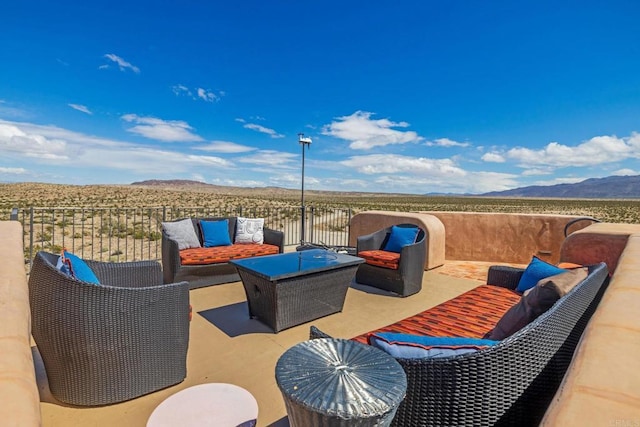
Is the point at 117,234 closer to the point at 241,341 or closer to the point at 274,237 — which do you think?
the point at 274,237

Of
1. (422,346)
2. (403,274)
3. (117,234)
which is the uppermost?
(422,346)

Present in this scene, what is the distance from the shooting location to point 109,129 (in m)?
22.1

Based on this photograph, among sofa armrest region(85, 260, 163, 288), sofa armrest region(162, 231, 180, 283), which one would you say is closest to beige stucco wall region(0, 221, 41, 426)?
sofa armrest region(85, 260, 163, 288)

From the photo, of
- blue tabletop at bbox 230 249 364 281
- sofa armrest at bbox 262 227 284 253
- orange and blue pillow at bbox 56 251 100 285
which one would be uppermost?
orange and blue pillow at bbox 56 251 100 285

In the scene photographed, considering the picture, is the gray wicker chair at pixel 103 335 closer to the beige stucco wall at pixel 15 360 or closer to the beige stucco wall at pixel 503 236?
the beige stucco wall at pixel 15 360

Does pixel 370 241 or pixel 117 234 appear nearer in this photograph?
pixel 370 241

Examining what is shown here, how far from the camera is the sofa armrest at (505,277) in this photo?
10.9ft

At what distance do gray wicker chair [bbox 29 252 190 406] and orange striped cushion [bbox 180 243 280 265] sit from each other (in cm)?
213

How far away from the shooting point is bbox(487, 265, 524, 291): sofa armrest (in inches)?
130

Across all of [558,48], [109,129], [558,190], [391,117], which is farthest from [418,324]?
[558,190]

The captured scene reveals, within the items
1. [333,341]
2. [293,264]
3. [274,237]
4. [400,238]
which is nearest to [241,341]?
[293,264]

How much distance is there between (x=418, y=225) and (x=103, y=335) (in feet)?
16.0

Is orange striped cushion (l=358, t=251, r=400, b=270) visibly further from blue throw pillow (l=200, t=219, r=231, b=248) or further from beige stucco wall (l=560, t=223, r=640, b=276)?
blue throw pillow (l=200, t=219, r=231, b=248)

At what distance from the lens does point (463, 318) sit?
2.36 m
